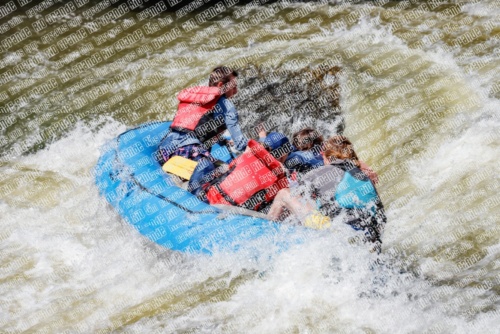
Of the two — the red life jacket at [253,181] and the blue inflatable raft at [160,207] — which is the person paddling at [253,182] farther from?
the blue inflatable raft at [160,207]

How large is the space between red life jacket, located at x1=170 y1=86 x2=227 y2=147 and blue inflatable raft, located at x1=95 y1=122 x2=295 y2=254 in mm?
446

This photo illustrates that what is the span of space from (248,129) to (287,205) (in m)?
2.36

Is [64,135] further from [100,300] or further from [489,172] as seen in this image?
[489,172]

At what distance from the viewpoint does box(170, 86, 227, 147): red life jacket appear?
542cm

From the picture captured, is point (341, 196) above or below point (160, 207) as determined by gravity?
below

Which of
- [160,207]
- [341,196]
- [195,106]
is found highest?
[195,106]

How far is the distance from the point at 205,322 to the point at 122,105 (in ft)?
13.8

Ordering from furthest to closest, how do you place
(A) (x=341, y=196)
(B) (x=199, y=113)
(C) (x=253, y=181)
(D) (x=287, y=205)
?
(B) (x=199, y=113)
(C) (x=253, y=181)
(D) (x=287, y=205)
(A) (x=341, y=196)

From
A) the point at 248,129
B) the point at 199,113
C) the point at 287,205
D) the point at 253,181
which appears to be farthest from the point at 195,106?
the point at 287,205

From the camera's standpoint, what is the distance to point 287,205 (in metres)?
4.59

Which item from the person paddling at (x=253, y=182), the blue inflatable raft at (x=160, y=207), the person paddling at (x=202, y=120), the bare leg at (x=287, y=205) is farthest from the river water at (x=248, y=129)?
the person paddling at (x=202, y=120)

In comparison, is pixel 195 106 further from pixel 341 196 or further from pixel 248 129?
pixel 341 196

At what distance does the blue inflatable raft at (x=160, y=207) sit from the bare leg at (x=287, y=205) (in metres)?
0.22

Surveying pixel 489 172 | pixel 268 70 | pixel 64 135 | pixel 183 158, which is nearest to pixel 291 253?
pixel 183 158
